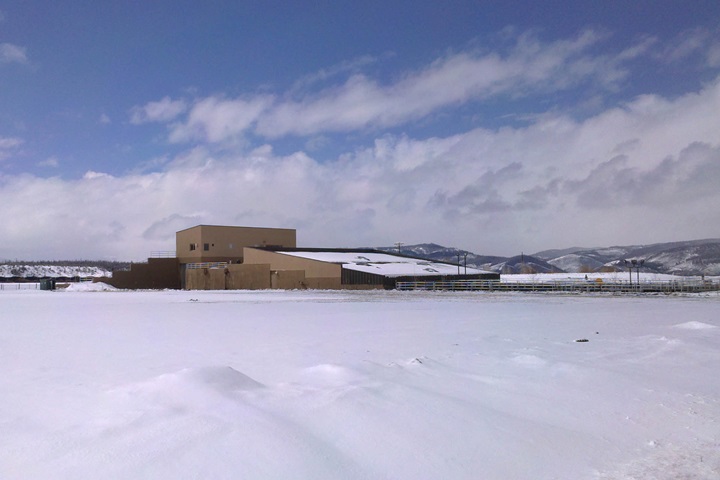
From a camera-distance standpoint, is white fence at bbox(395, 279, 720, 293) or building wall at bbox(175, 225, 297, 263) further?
building wall at bbox(175, 225, 297, 263)

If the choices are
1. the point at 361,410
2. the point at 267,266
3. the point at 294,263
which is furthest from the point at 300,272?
the point at 361,410

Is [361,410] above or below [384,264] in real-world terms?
below

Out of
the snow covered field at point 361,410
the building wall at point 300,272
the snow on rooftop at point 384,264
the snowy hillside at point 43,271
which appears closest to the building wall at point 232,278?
the building wall at point 300,272

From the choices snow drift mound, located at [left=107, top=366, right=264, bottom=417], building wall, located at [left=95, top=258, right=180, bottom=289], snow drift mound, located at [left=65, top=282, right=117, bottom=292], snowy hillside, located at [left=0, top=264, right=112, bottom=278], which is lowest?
snow drift mound, located at [left=107, top=366, right=264, bottom=417]

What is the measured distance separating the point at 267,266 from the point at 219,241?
1098 centimetres

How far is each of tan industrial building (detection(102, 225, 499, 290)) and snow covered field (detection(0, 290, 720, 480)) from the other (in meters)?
43.6

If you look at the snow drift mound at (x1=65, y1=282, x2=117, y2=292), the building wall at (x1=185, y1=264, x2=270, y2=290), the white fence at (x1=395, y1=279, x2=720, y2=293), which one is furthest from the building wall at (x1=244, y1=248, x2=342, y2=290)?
the snow drift mound at (x1=65, y1=282, x2=117, y2=292)

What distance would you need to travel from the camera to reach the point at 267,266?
2383 inches

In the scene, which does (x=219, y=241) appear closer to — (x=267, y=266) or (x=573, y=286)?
(x=267, y=266)

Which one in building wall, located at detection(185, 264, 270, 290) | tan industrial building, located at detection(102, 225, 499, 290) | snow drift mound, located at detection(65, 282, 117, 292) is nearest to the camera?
tan industrial building, located at detection(102, 225, 499, 290)

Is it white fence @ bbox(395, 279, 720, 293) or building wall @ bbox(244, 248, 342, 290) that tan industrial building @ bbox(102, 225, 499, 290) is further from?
white fence @ bbox(395, 279, 720, 293)

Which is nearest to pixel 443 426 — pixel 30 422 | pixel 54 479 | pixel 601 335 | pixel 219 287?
pixel 54 479

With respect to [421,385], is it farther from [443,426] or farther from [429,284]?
[429,284]

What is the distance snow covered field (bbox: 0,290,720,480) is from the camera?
5586 millimetres
